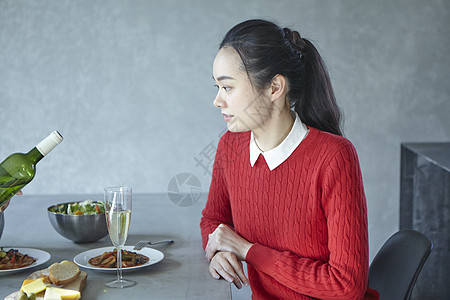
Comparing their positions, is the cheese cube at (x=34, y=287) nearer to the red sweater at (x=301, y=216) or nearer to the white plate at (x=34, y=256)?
the white plate at (x=34, y=256)

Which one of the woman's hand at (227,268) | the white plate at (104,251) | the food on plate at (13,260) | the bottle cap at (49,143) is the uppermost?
the bottle cap at (49,143)

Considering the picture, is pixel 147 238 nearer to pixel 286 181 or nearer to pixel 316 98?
pixel 286 181

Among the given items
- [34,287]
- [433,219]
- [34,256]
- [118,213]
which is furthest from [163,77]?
[34,287]

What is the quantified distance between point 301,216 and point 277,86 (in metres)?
0.35

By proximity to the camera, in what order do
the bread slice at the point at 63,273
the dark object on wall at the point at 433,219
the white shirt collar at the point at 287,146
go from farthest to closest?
the dark object on wall at the point at 433,219, the white shirt collar at the point at 287,146, the bread slice at the point at 63,273

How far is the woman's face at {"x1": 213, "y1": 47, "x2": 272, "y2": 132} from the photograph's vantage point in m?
1.38

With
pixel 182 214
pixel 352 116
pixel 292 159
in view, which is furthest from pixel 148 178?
pixel 292 159

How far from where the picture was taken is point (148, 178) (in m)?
3.43

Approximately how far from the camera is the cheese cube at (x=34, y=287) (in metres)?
1.00

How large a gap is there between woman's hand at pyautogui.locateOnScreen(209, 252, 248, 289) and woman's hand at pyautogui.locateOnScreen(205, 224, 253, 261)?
0.12 ft

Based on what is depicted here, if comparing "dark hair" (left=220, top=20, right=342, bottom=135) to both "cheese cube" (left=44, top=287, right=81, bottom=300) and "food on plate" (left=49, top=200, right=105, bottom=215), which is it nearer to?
"food on plate" (left=49, top=200, right=105, bottom=215)

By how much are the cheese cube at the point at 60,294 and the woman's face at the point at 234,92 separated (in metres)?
0.59

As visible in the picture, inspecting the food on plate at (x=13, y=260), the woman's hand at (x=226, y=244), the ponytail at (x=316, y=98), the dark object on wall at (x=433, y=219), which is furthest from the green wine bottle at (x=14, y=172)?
the dark object on wall at (x=433, y=219)

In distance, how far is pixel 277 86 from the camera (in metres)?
1.42
